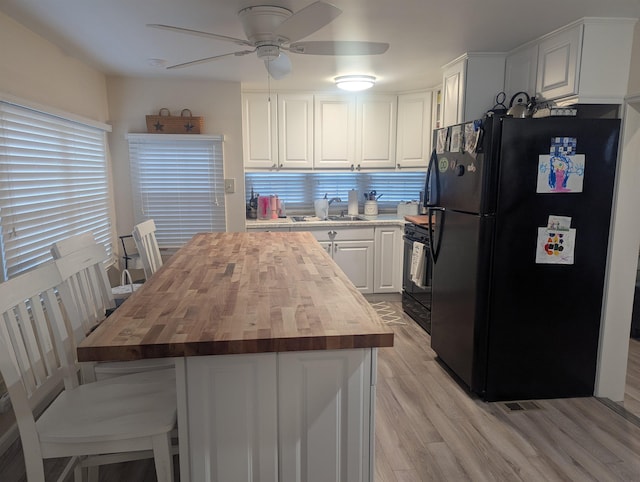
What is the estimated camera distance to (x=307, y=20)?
1901mm

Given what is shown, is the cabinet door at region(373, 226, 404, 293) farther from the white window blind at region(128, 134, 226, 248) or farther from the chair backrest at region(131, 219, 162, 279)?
the chair backrest at region(131, 219, 162, 279)

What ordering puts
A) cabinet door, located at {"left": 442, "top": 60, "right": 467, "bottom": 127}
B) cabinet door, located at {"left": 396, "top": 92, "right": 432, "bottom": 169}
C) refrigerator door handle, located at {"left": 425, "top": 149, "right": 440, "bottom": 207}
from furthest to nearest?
1. cabinet door, located at {"left": 396, "top": 92, "right": 432, "bottom": 169}
2. cabinet door, located at {"left": 442, "top": 60, "right": 467, "bottom": 127}
3. refrigerator door handle, located at {"left": 425, "top": 149, "right": 440, "bottom": 207}

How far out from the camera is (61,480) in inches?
60.2

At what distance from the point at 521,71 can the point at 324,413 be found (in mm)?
2795

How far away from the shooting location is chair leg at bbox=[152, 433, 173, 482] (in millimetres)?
1381

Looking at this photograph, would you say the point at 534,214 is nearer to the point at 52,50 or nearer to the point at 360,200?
the point at 360,200

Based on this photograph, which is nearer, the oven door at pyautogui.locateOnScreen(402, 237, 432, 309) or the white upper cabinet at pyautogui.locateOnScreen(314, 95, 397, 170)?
the oven door at pyautogui.locateOnScreen(402, 237, 432, 309)

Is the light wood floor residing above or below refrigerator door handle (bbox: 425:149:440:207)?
below

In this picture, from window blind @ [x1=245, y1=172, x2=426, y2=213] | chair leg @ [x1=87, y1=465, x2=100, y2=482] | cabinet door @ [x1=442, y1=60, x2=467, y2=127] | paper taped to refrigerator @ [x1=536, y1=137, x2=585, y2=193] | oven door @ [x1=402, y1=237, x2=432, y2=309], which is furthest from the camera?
window blind @ [x1=245, y1=172, x2=426, y2=213]

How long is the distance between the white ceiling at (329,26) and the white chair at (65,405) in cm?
152

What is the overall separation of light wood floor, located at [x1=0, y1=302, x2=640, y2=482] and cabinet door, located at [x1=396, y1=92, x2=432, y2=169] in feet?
8.16

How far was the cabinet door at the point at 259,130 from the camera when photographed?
14.4 feet

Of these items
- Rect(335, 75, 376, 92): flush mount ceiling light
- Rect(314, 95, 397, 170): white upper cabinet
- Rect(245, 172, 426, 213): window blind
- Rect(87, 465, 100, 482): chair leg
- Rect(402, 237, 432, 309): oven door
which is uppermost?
Rect(335, 75, 376, 92): flush mount ceiling light

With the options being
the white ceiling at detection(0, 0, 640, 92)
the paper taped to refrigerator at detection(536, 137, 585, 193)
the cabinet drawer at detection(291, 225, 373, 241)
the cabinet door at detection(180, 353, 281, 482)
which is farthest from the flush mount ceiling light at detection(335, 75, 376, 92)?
the cabinet door at detection(180, 353, 281, 482)
